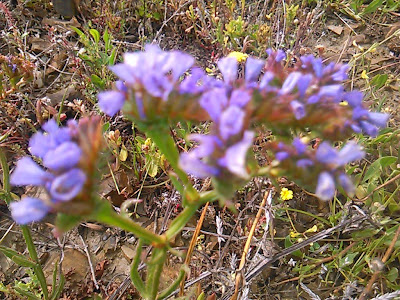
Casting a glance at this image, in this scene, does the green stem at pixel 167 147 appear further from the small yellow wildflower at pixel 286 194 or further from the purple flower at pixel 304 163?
the small yellow wildflower at pixel 286 194

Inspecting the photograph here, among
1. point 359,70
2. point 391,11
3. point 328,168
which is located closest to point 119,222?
point 328,168

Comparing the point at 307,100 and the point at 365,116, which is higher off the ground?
the point at 307,100

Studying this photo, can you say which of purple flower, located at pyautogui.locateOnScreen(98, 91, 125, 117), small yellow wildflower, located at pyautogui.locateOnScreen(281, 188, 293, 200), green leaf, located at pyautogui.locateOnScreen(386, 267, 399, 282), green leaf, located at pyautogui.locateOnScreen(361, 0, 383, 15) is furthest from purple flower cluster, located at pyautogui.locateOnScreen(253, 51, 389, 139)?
green leaf, located at pyautogui.locateOnScreen(361, 0, 383, 15)

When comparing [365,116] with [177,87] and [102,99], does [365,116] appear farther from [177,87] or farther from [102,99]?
[102,99]

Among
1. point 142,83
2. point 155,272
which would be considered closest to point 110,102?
point 142,83

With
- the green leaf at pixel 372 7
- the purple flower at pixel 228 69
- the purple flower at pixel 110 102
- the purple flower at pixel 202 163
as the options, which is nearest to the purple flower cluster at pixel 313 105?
the purple flower at pixel 228 69

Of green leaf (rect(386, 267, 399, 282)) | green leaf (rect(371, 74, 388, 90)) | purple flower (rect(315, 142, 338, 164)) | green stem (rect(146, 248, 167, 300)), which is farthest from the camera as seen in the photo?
green leaf (rect(371, 74, 388, 90))

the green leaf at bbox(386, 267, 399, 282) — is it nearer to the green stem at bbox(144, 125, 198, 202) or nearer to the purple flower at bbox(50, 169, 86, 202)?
the green stem at bbox(144, 125, 198, 202)

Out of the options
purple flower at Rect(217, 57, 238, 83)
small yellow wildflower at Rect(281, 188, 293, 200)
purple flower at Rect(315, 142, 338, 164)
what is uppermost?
purple flower at Rect(217, 57, 238, 83)
